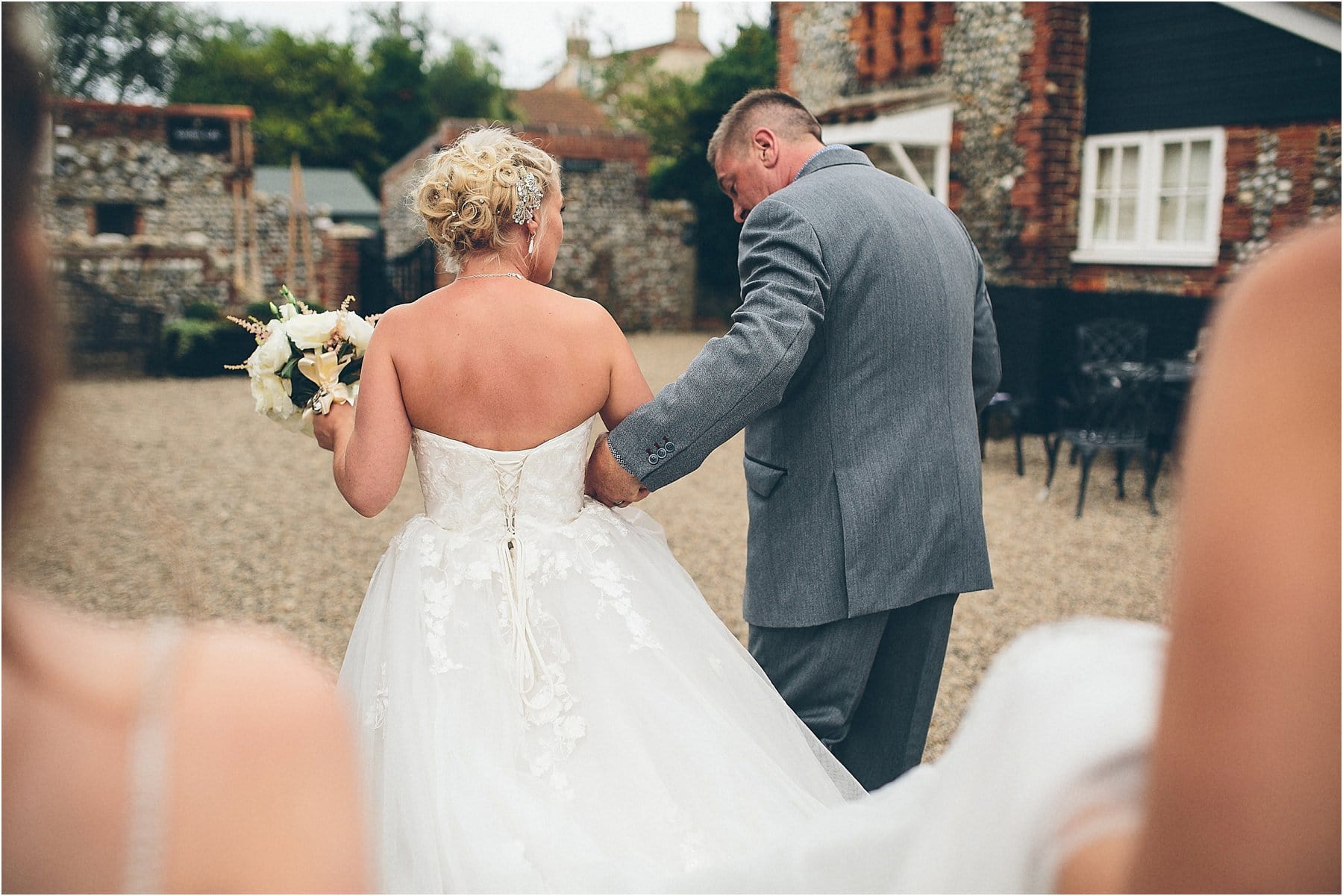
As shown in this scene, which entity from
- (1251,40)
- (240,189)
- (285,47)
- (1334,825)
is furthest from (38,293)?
(285,47)

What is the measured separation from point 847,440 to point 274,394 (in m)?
1.57

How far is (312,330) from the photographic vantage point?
9.15ft

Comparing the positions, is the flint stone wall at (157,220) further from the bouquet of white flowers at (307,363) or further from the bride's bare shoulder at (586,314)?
the bride's bare shoulder at (586,314)

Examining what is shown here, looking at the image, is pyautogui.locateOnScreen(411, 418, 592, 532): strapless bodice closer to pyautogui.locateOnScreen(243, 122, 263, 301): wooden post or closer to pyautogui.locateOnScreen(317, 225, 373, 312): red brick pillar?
pyautogui.locateOnScreen(317, 225, 373, 312): red brick pillar

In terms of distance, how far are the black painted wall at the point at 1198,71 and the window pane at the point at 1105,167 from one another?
0.24 meters

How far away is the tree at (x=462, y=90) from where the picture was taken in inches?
1631

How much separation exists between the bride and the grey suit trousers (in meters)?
0.20

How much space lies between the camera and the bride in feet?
6.91

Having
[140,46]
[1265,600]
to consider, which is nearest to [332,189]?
[140,46]

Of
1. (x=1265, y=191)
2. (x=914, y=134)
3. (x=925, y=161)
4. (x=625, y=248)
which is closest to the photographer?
(x=1265, y=191)

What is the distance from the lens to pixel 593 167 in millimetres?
21109

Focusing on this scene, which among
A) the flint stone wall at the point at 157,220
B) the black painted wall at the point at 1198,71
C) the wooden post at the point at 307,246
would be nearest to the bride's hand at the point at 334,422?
the black painted wall at the point at 1198,71

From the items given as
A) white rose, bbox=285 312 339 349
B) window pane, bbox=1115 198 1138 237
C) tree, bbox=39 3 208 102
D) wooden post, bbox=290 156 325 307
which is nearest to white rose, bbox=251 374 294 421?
white rose, bbox=285 312 339 349

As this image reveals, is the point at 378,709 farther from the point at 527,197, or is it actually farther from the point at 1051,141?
the point at 1051,141
